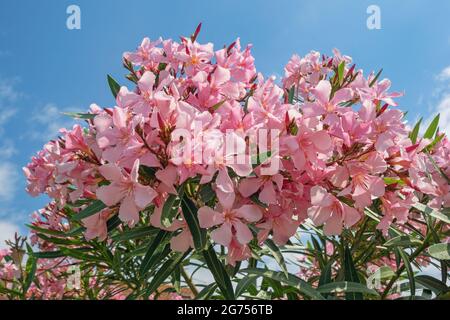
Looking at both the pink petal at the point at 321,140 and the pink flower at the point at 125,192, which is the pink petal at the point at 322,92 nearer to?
the pink petal at the point at 321,140

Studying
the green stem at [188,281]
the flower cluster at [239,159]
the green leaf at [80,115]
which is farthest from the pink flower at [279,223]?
the green stem at [188,281]

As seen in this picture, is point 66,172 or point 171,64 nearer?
point 66,172

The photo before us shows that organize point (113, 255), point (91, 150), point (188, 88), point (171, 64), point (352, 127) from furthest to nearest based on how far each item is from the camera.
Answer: point (113, 255), point (171, 64), point (188, 88), point (91, 150), point (352, 127)

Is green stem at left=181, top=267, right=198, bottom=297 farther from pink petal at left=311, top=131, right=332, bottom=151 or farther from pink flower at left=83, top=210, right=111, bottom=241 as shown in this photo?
pink petal at left=311, top=131, right=332, bottom=151

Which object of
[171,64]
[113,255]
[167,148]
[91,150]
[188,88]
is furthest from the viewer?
[113,255]

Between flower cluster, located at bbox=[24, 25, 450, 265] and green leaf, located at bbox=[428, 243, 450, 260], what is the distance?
173 millimetres

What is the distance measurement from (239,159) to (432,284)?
1022 mm

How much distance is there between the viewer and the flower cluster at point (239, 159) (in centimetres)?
101

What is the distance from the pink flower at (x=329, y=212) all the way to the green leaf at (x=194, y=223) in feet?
0.89

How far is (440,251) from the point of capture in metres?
1.33
